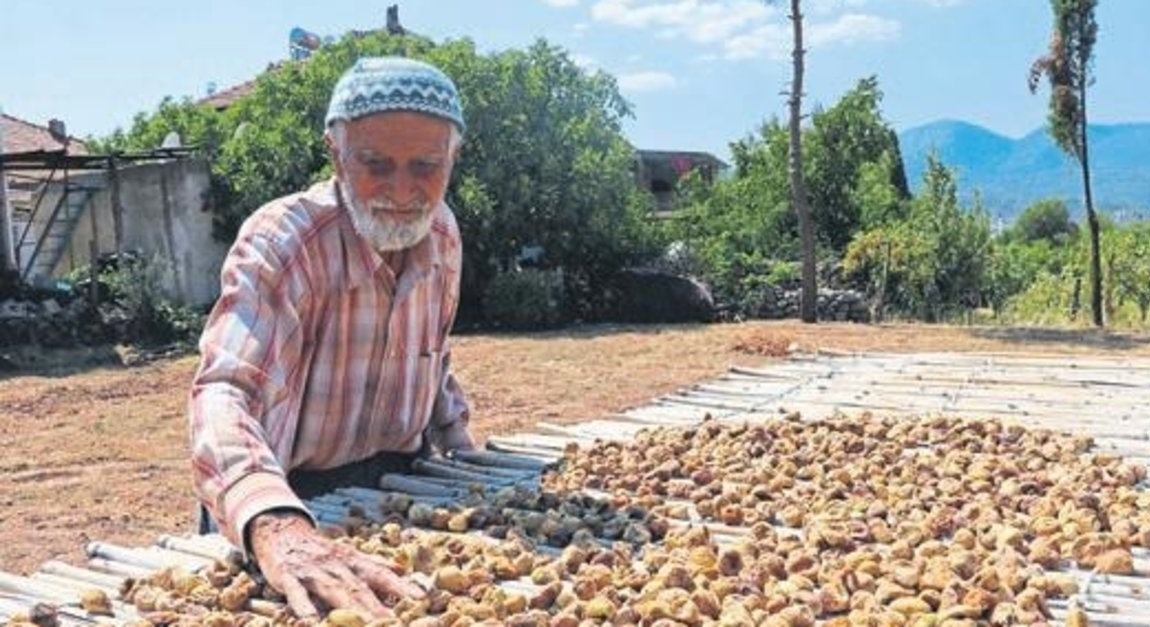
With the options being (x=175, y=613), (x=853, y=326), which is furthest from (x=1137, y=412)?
(x=853, y=326)

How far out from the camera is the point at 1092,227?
13.1 m

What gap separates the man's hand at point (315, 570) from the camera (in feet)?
5.86

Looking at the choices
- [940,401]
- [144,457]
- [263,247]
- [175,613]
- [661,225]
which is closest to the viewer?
[175,613]

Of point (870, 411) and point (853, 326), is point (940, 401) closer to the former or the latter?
point (870, 411)

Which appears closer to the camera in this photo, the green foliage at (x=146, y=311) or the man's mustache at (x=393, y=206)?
the man's mustache at (x=393, y=206)

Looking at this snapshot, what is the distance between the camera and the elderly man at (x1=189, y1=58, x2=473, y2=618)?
2115mm

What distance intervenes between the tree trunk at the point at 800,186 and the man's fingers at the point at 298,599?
11403 mm

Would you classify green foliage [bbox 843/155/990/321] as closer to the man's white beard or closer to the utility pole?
the utility pole

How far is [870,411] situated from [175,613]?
2.68 metres

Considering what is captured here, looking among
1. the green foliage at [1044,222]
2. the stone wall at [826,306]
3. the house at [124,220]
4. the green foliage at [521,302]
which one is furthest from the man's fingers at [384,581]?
the green foliage at [1044,222]

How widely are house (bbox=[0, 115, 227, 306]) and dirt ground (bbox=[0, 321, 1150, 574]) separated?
87.7 inches

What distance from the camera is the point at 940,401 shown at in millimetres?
4406

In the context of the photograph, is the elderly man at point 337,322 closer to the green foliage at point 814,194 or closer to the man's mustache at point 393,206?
the man's mustache at point 393,206

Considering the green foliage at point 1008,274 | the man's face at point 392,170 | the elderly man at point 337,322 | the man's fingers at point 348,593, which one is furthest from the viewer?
the green foliage at point 1008,274
